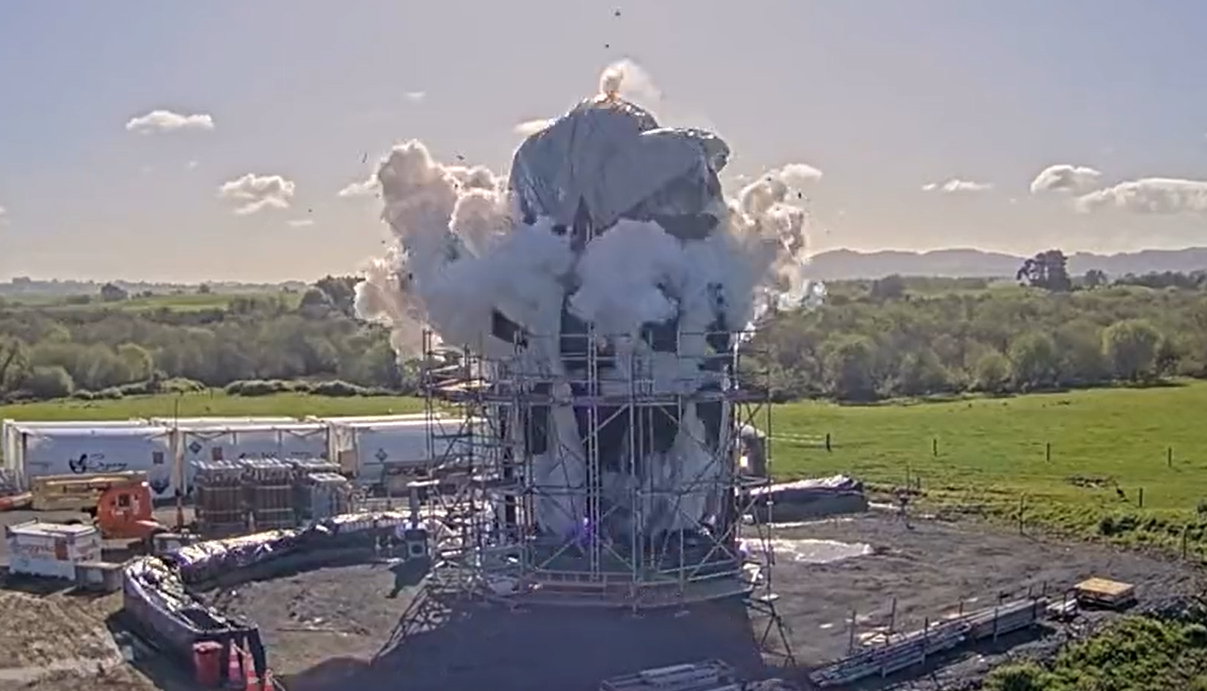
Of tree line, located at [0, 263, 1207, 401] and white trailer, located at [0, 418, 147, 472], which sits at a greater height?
tree line, located at [0, 263, 1207, 401]

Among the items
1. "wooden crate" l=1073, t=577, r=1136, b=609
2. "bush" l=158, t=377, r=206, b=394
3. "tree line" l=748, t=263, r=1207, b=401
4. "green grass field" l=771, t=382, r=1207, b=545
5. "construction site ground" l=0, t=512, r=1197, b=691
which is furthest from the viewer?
"bush" l=158, t=377, r=206, b=394

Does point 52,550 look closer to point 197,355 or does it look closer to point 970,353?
point 197,355

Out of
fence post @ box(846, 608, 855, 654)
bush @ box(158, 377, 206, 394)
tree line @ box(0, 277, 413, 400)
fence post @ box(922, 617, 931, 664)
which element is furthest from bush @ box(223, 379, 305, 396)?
fence post @ box(922, 617, 931, 664)

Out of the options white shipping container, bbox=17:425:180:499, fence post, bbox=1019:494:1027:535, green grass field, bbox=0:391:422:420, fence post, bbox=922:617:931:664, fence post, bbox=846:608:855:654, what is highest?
green grass field, bbox=0:391:422:420

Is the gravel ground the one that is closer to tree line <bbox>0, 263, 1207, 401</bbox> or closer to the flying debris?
the flying debris

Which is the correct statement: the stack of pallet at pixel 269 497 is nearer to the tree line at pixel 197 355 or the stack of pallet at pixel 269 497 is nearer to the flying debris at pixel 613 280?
the flying debris at pixel 613 280
